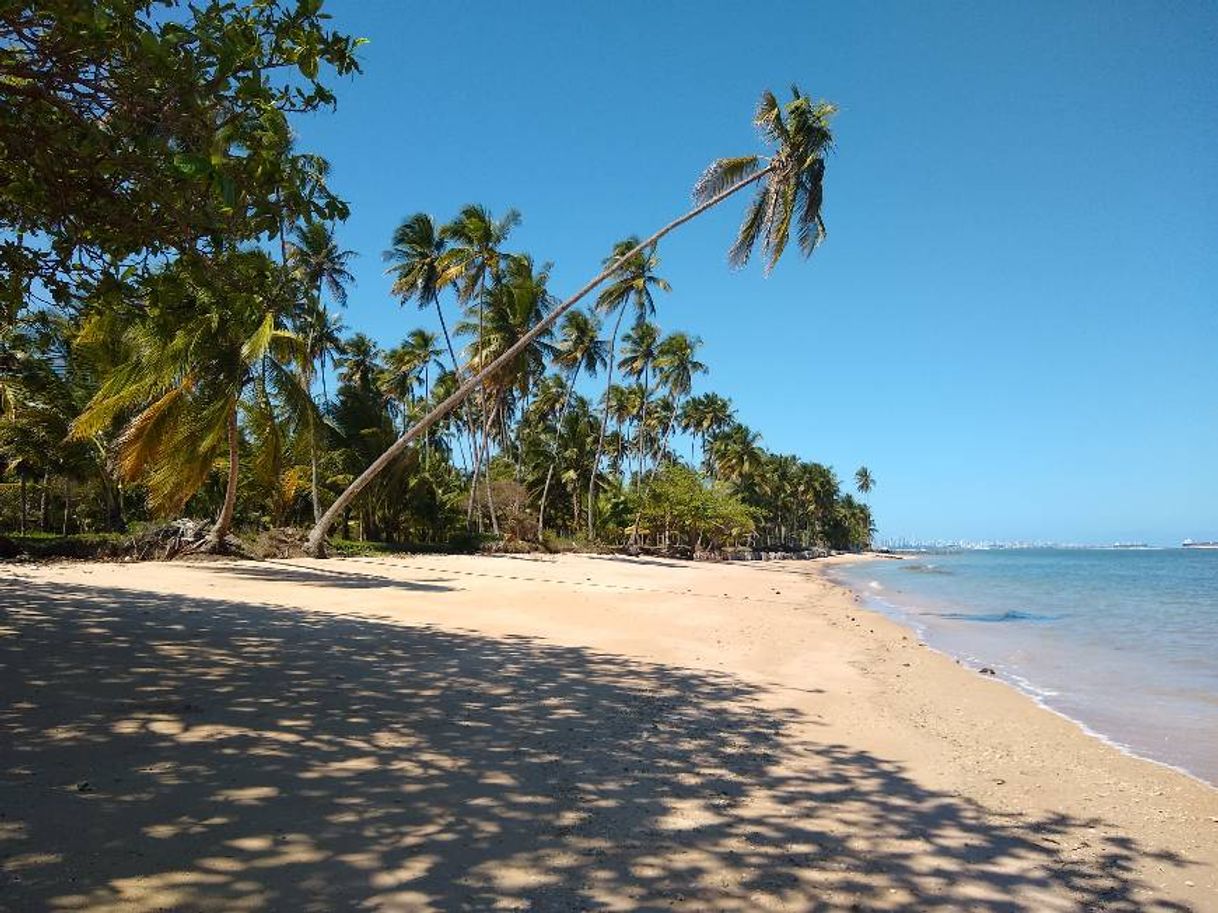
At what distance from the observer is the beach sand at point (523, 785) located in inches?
117

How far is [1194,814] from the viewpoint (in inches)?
188

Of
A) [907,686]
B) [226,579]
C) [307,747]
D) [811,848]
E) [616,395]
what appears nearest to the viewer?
[811,848]

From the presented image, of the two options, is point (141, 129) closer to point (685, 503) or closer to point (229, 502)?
point (229, 502)

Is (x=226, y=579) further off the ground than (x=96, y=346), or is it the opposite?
(x=96, y=346)

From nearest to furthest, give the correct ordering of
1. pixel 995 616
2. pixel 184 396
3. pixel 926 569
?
pixel 184 396, pixel 995 616, pixel 926 569

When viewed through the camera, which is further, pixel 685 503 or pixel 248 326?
pixel 685 503

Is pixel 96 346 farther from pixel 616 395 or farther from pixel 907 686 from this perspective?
pixel 616 395

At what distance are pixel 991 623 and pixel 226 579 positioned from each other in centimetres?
1741

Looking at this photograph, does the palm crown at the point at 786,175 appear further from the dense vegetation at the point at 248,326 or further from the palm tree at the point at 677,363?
the palm tree at the point at 677,363

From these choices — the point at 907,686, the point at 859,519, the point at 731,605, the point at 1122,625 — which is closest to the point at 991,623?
the point at 1122,625

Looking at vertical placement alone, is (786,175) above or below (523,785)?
above

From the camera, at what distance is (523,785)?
406 cm

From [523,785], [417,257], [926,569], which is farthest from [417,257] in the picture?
[926,569]

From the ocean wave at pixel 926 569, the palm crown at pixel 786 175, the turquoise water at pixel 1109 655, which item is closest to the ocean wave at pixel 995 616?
the turquoise water at pixel 1109 655
